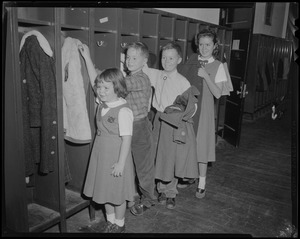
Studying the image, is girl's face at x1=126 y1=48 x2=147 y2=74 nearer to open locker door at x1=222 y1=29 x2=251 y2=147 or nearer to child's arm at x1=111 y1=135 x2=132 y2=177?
child's arm at x1=111 y1=135 x2=132 y2=177

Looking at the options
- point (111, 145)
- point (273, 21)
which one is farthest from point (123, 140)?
point (273, 21)

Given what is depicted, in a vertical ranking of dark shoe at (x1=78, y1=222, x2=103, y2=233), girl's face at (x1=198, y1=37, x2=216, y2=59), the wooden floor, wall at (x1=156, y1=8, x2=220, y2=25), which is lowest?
dark shoe at (x1=78, y1=222, x2=103, y2=233)

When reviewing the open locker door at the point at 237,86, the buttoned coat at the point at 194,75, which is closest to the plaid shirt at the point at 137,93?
the buttoned coat at the point at 194,75

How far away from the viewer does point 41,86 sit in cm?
201

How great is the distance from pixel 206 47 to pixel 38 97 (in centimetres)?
165

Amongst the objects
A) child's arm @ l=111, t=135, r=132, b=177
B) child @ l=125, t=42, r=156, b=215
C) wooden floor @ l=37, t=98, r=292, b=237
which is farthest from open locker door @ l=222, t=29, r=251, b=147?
child's arm @ l=111, t=135, r=132, b=177

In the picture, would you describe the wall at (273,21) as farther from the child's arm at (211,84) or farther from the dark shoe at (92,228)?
the dark shoe at (92,228)

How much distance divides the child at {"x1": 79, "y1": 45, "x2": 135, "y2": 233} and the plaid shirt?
0.24 m

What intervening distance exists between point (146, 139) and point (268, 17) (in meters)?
7.87

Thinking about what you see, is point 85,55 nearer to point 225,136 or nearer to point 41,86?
point 41,86

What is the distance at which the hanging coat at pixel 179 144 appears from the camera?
265 centimetres

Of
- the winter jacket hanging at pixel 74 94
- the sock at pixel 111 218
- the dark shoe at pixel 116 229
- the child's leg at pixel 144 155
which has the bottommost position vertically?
the dark shoe at pixel 116 229

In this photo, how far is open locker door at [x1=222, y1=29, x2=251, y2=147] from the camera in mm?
4629

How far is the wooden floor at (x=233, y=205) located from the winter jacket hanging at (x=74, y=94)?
86cm
